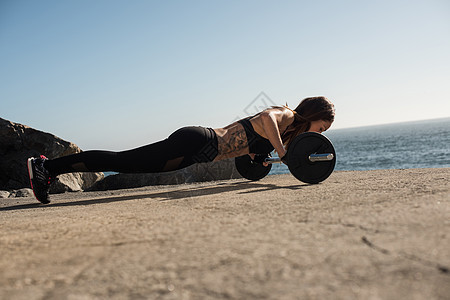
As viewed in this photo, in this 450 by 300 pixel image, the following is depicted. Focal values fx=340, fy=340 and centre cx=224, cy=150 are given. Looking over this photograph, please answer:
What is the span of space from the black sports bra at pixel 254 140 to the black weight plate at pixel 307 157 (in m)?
0.48

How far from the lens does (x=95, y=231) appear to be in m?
1.56

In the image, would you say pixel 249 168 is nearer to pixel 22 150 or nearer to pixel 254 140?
pixel 254 140

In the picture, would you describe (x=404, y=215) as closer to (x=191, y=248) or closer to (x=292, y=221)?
(x=292, y=221)

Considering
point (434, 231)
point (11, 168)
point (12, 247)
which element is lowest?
point (434, 231)

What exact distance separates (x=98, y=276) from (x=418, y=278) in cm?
88

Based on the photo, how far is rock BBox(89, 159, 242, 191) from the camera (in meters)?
6.64

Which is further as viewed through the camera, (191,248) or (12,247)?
(12,247)

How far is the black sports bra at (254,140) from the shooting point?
3588 mm

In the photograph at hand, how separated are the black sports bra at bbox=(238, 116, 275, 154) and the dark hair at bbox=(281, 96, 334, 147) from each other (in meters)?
0.31

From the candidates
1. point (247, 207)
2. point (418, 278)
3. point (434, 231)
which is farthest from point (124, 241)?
point (434, 231)

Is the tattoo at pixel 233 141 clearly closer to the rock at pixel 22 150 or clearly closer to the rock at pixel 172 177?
the rock at pixel 172 177

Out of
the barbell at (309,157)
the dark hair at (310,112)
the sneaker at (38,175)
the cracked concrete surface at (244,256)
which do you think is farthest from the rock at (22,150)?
the cracked concrete surface at (244,256)

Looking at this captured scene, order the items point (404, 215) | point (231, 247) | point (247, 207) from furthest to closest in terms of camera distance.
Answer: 1. point (247, 207)
2. point (404, 215)
3. point (231, 247)

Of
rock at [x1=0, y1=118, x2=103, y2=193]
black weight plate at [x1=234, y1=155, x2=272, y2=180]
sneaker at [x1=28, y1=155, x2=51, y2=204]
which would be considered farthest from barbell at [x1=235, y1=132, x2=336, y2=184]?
rock at [x1=0, y1=118, x2=103, y2=193]
